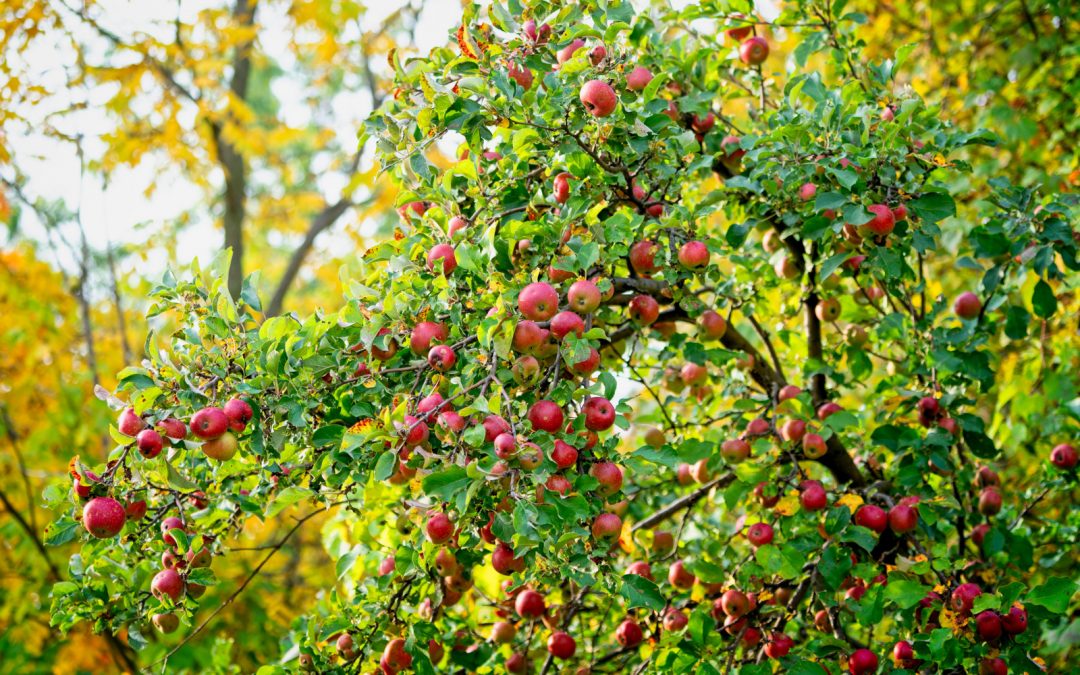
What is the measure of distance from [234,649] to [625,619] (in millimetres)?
2915

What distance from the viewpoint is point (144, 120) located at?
209 inches

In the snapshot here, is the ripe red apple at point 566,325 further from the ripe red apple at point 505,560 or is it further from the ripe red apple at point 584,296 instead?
the ripe red apple at point 505,560

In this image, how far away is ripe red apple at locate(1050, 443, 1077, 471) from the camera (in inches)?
109

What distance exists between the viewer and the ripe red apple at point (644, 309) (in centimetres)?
225

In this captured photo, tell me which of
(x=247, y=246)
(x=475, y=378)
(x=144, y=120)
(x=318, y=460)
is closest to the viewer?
(x=475, y=378)

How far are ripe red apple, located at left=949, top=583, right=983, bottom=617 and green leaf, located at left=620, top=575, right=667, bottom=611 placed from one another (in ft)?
2.29

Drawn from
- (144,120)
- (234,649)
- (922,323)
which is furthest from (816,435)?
(144,120)

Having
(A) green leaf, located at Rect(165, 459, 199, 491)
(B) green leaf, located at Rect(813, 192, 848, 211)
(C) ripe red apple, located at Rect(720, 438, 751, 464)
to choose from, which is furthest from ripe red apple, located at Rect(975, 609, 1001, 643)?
(A) green leaf, located at Rect(165, 459, 199, 491)

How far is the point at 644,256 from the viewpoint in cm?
216

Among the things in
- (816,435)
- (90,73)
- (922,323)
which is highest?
(90,73)

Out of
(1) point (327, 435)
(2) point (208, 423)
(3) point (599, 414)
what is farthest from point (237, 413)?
(3) point (599, 414)

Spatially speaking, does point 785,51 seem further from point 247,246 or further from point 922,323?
point 247,246

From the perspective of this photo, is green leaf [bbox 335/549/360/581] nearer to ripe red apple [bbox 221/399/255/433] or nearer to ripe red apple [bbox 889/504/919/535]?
ripe red apple [bbox 221/399/255/433]

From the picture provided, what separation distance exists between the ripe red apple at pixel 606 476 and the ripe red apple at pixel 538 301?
1.09 ft
